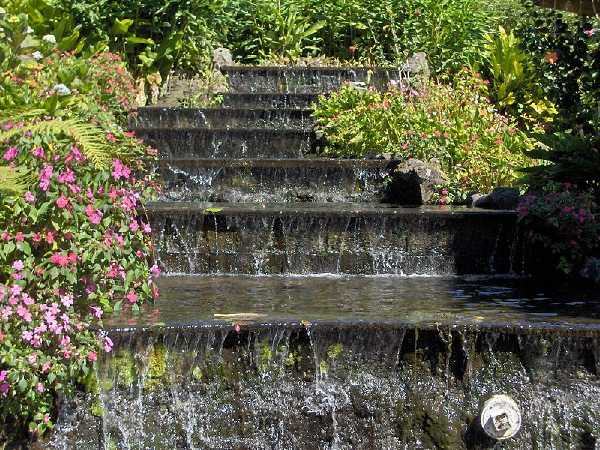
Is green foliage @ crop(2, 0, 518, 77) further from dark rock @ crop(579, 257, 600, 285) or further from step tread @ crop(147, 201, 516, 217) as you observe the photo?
dark rock @ crop(579, 257, 600, 285)

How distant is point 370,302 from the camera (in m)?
7.33

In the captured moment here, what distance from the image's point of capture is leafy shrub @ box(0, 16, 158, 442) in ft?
18.5

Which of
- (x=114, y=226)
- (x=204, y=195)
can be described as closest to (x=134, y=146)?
(x=204, y=195)

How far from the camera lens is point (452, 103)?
1224cm

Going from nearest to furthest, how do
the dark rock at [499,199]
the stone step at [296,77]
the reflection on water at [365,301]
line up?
the reflection on water at [365,301] < the dark rock at [499,199] < the stone step at [296,77]

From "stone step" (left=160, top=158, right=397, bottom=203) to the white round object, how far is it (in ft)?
14.0

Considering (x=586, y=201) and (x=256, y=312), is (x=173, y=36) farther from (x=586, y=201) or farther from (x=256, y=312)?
(x=256, y=312)

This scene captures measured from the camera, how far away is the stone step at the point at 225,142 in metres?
11.0

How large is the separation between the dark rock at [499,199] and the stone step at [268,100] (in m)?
3.17

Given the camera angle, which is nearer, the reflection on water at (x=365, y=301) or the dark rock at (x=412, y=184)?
the reflection on water at (x=365, y=301)

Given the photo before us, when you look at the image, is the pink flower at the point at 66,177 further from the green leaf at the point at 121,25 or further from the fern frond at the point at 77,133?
the green leaf at the point at 121,25

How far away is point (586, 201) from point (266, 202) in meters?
2.99

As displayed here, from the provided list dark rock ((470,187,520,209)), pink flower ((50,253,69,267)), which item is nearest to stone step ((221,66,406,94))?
dark rock ((470,187,520,209))

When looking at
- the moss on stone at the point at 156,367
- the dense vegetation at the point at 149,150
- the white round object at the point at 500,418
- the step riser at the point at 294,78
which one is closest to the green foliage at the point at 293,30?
the dense vegetation at the point at 149,150
